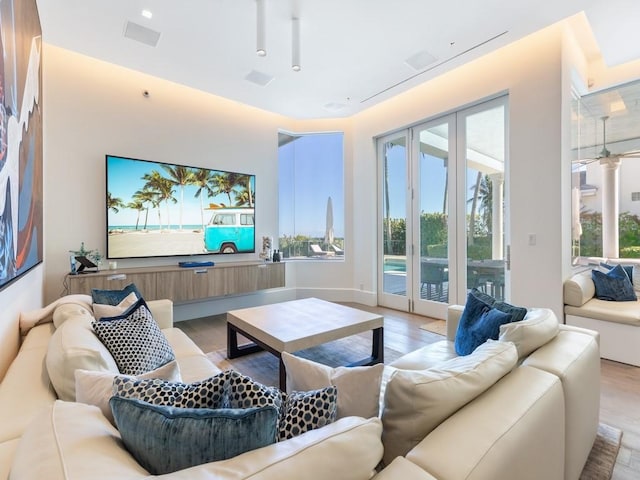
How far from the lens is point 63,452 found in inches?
Result: 26.6

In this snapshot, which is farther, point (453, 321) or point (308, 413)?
point (453, 321)

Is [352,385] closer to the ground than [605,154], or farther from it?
closer to the ground

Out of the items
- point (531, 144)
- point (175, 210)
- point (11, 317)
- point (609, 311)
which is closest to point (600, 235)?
point (609, 311)

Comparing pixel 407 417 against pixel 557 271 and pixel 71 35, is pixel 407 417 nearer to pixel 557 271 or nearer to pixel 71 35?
pixel 557 271

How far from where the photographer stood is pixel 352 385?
0.97m

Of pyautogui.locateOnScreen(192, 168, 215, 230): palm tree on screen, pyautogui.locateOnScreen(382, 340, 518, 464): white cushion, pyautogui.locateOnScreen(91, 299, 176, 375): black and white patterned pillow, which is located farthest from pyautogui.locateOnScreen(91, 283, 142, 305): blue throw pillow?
pyautogui.locateOnScreen(192, 168, 215, 230): palm tree on screen

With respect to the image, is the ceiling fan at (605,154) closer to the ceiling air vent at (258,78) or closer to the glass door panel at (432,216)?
the glass door panel at (432,216)

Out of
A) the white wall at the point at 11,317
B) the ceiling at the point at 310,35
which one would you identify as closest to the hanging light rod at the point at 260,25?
the ceiling at the point at 310,35

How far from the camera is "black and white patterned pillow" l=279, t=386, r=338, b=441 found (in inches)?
32.9

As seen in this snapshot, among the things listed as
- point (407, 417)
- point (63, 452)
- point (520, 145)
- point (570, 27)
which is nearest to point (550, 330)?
point (407, 417)

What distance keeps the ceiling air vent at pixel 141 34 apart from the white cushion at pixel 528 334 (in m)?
3.82

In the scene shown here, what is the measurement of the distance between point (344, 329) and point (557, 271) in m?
2.33

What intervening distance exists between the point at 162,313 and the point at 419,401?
90.4 inches

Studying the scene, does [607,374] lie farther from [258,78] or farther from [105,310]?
[258,78]
